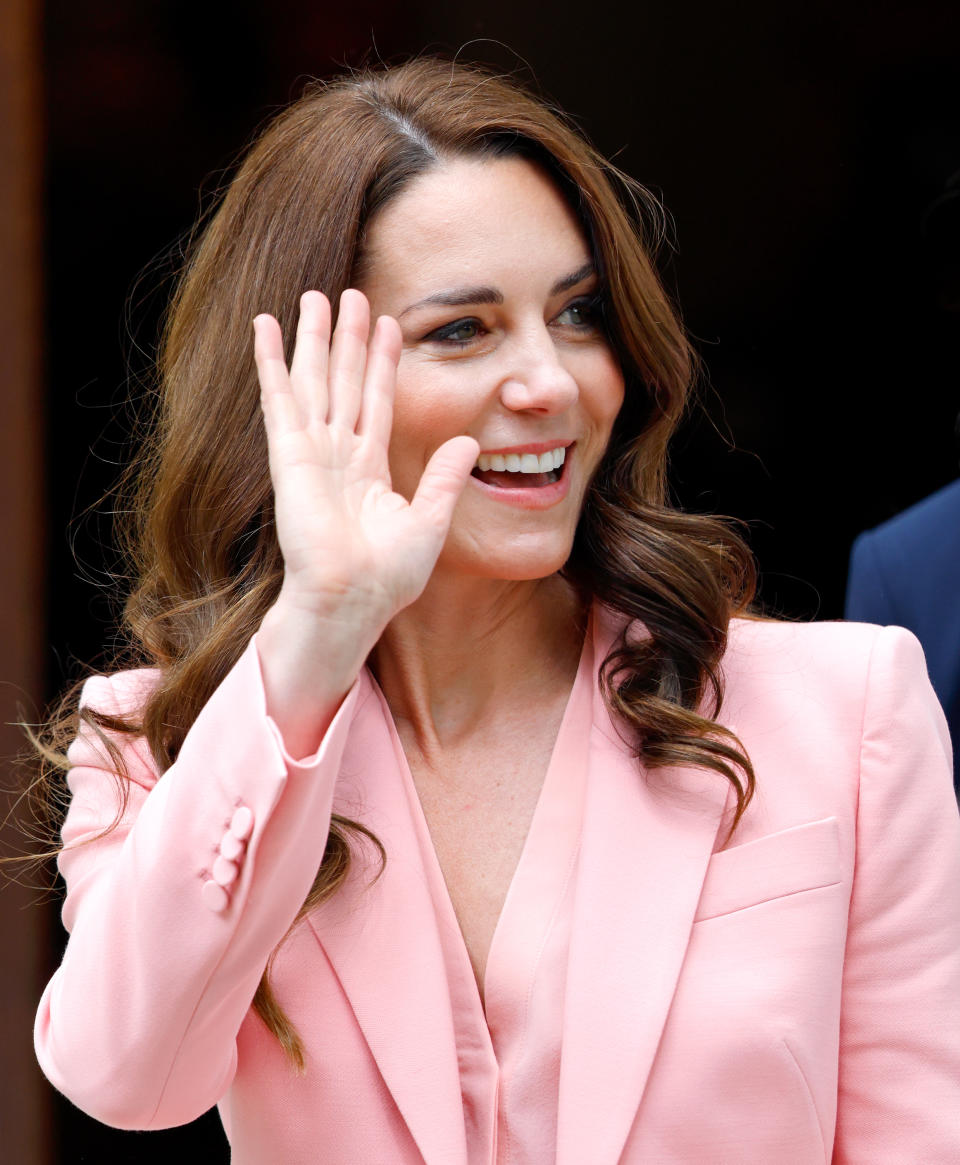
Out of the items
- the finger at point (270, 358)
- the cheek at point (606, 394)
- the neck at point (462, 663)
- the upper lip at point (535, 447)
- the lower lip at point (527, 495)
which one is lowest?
the neck at point (462, 663)

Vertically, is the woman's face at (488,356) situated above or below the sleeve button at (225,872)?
above

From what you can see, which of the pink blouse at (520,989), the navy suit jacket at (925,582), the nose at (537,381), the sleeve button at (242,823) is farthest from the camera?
the navy suit jacket at (925,582)

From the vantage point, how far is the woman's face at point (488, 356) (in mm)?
1932

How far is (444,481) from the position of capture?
1.72m

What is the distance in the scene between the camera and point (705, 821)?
74.3 inches

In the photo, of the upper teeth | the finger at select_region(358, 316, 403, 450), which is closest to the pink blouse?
the upper teeth

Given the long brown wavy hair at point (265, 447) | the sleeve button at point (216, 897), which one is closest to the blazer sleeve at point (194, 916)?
the sleeve button at point (216, 897)

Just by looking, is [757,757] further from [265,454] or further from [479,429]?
[265,454]

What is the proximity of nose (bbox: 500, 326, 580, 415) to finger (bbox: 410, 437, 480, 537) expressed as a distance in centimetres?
18

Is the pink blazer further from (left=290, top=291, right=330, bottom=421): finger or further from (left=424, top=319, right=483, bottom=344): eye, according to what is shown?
(left=424, top=319, right=483, bottom=344): eye

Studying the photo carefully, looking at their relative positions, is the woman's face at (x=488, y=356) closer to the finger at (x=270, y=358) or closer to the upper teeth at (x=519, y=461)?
the upper teeth at (x=519, y=461)

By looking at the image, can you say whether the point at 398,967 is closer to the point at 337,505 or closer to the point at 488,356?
the point at 337,505

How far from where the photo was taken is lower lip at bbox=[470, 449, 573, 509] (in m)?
1.95

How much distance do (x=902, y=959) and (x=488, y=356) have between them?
88 centimetres
